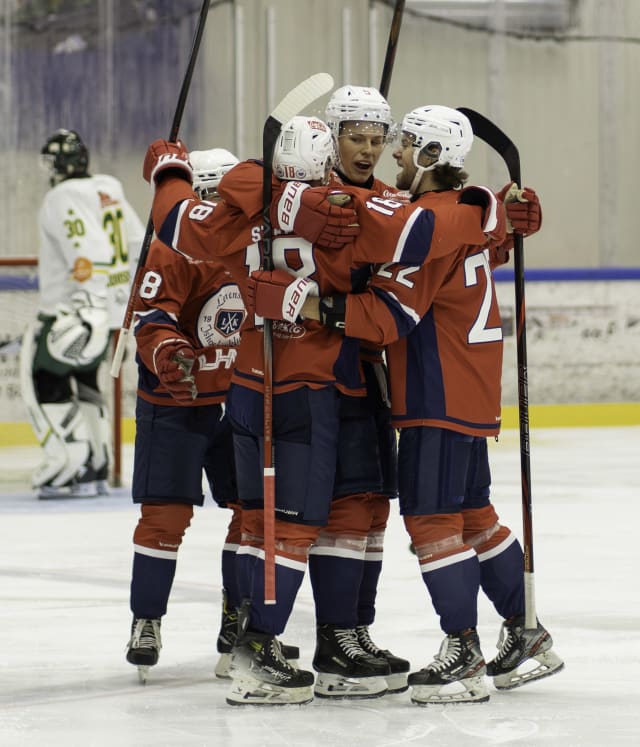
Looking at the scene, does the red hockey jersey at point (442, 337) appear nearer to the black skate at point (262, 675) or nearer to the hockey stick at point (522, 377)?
the hockey stick at point (522, 377)

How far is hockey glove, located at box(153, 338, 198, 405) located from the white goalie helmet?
0.63 meters

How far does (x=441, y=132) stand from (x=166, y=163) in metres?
0.57

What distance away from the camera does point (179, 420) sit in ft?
12.0

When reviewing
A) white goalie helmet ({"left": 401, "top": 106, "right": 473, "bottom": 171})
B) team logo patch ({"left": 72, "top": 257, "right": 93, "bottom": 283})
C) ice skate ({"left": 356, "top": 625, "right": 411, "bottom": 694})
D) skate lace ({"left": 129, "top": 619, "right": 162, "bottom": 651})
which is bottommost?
ice skate ({"left": 356, "top": 625, "right": 411, "bottom": 694})

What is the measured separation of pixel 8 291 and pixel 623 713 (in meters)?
5.94

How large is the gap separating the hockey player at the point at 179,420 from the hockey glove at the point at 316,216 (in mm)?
435

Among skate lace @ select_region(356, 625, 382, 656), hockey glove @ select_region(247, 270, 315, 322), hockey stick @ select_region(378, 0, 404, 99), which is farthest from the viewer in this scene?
hockey stick @ select_region(378, 0, 404, 99)

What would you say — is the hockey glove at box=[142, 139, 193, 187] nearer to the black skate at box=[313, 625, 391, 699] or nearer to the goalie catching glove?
the black skate at box=[313, 625, 391, 699]

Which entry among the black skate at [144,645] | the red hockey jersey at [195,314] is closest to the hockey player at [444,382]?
the red hockey jersey at [195,314]

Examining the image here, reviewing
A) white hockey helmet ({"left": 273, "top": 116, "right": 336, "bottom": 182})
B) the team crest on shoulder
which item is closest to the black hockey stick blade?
white hockey helmet ({"left": 273, "top": 116, "right": 336, "bottom": 182})

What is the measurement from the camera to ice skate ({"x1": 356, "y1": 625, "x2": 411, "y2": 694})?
11.4 ft

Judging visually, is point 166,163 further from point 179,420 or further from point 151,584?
point 151,584

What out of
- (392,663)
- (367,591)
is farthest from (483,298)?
(392,663)

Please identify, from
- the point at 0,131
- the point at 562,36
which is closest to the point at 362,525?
the point at 0,131
